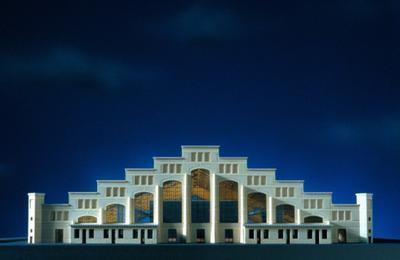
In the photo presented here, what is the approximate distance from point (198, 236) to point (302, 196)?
15.2 m

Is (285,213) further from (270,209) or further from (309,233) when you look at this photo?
(309,233)

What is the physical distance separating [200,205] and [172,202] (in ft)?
12.7

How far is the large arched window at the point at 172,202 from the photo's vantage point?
107m

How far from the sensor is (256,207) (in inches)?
4269

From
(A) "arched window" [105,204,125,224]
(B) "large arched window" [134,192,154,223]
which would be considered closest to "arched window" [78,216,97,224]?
(A) "arched window" [105,204,125,224]

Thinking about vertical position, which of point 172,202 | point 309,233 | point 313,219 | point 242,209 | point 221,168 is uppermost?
point 221,168

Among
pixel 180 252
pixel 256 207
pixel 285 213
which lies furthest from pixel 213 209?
pixel 180 252

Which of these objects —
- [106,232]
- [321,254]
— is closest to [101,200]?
[106,232]

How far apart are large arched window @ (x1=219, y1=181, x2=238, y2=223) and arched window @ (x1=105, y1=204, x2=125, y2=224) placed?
13.5 metres

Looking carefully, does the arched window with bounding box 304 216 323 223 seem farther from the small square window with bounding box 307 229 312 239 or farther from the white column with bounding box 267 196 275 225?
the white column with bounding box 267 196 275 225

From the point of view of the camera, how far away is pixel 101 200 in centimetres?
10675

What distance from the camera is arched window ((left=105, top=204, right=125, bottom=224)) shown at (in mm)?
107812

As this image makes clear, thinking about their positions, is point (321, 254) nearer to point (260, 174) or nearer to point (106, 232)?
Result: point (260, 174)

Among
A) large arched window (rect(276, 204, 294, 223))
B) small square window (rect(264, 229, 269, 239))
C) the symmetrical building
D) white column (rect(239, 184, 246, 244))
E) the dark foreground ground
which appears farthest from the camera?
large arched window (rect(276, 204, 294, 223))
